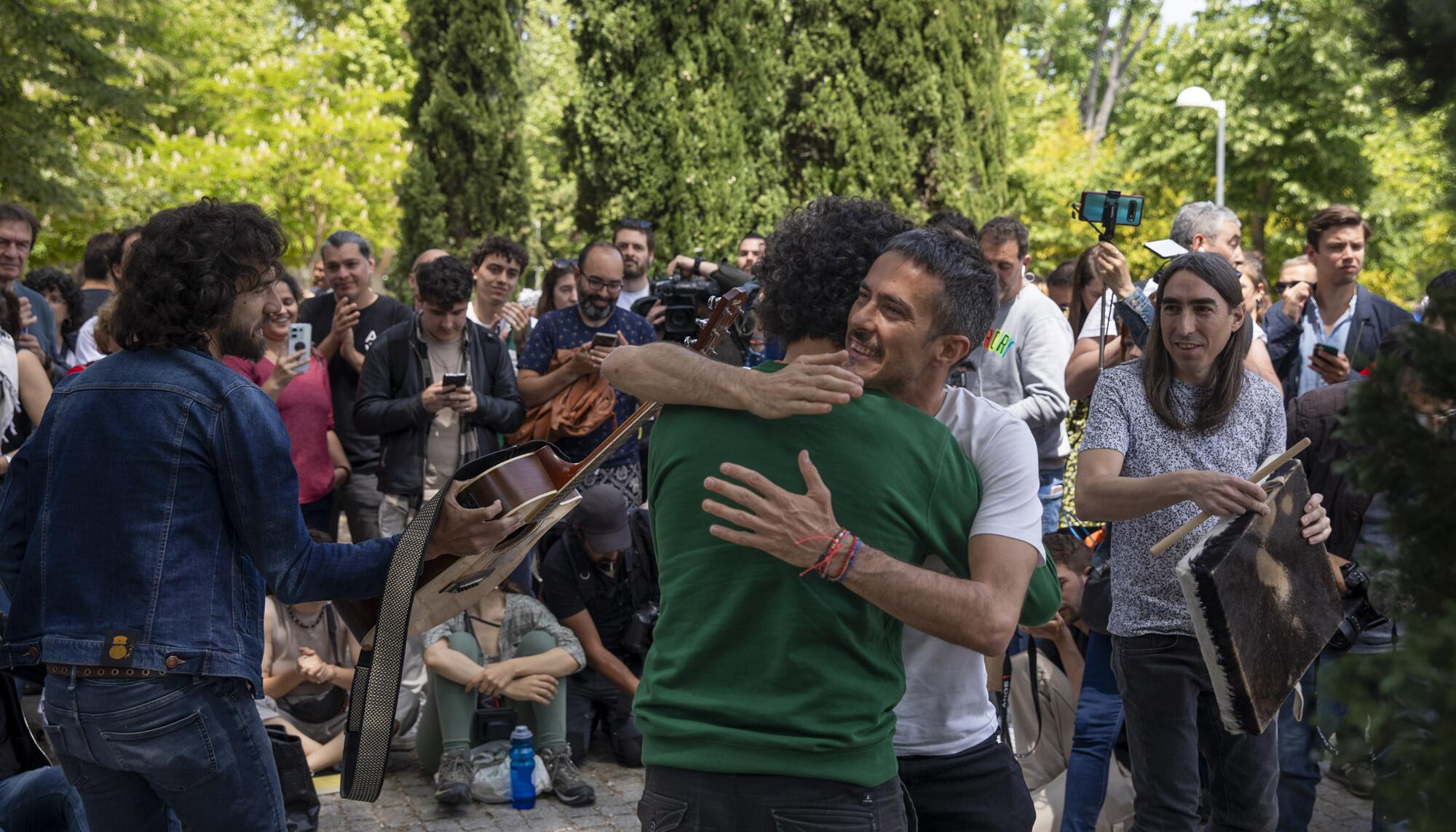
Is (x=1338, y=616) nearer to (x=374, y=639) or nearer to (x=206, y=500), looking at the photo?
(x=374, y=639)

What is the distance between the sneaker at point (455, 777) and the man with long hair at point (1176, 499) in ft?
9.91

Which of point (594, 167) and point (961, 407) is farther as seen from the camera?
point (594, 167)

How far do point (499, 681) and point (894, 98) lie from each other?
12.8 metres

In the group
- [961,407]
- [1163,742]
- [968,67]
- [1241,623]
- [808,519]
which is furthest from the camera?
[968,67]

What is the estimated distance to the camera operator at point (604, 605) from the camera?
632 centimetres

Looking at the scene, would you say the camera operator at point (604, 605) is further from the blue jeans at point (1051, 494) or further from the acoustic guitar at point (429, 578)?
the acoustic guitar at point (429, 578)

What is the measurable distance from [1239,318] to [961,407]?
1722 mm

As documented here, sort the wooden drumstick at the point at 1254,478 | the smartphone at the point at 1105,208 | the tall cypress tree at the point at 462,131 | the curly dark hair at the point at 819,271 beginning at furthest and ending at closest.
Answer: the tall cypress tree at the point at 462,131, the smartphone at the point at 1105,208, the wooden drumstick at the point at 1254,478, the curly dark hair at the point at 819,271

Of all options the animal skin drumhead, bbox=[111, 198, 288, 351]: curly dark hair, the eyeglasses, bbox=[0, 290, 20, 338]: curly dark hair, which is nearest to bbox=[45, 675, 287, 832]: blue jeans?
bbox=[111, 198, 288, 351]: curly dark hair

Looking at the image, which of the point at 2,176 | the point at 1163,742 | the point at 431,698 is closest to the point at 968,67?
the point at 2,176

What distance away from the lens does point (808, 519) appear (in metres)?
2.11

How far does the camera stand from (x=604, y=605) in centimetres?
656

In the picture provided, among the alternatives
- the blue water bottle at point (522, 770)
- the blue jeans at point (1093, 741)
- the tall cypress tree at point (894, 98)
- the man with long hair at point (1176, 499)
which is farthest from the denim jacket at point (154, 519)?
the tall cypress tree at point (894, 98)

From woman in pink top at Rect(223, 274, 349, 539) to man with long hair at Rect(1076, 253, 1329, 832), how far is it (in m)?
4.21
